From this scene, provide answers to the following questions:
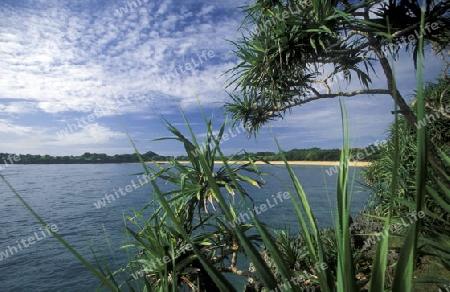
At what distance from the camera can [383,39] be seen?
348 cm

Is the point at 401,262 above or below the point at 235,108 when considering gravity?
below

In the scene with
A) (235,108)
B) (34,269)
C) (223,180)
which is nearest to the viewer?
(223,180)

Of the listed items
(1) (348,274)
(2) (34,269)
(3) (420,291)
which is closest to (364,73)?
(3) (420,291)

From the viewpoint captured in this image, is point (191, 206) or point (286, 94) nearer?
point (191, 206)

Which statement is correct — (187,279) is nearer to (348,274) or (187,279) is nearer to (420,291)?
(348,274)

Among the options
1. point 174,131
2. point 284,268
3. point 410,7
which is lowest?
point 284,268

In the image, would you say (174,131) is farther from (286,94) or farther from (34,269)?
(34,269)

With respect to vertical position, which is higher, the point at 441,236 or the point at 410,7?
the point at 410,7

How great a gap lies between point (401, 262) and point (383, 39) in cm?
390

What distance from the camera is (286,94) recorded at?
4512 millimetres

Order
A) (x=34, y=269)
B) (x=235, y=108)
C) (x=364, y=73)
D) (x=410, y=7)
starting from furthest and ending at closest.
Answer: (x=34, y=269)
(x=235, y=108)
(x=364, y=73)
(x=410, y=7)

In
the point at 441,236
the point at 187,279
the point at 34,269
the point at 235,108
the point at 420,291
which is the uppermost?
the point at 235,108

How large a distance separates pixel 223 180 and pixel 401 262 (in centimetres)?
207

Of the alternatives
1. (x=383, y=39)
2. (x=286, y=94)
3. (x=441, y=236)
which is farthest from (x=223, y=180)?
(x=383, y=39)
